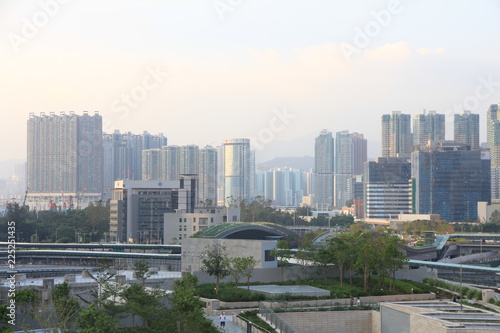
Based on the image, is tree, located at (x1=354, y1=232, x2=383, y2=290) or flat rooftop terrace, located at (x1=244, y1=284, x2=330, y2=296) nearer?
flat rooftop terrace, located at (x1=244, y1=284, x2=330, y2=296)

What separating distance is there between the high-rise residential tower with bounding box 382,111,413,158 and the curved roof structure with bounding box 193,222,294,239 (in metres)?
98.9

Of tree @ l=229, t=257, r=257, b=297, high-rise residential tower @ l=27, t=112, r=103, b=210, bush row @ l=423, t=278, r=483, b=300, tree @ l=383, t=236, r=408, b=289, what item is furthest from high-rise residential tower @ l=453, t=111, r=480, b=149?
tree @ l=229, t=257, r=257, b=297

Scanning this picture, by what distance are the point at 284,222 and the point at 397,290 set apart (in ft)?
219

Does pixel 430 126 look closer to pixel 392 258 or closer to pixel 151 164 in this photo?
pixel 151 164

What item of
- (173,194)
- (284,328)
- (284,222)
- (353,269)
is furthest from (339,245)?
(284,222)

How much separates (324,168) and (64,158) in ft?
219

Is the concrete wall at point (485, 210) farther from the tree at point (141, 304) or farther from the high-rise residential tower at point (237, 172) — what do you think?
the tree at point (141, 304)

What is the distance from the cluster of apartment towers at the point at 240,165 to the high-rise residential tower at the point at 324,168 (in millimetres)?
15908

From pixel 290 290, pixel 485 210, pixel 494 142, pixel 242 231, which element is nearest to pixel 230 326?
pixel 290 290

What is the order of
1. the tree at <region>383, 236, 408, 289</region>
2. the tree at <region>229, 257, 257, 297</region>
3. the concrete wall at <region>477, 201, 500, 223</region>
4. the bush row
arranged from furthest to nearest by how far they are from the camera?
the concrete wall at <region>477, 201, 500, 223</region>, the tree at <region>383, 236, 408, 289</region>, the bush row, the tree at <region>229, 257, 257, 297</region>

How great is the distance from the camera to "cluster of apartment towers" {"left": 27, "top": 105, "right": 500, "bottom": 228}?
97375 millimetres

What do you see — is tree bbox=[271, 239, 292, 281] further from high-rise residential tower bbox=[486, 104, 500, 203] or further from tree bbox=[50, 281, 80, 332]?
high-rise residential tower bbox=[486, 104, 500, 203]

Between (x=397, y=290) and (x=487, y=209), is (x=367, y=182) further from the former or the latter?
(x=397, y=290)

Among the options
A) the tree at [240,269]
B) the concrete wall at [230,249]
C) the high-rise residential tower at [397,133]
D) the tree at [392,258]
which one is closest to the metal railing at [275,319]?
the tree at [240,269]
